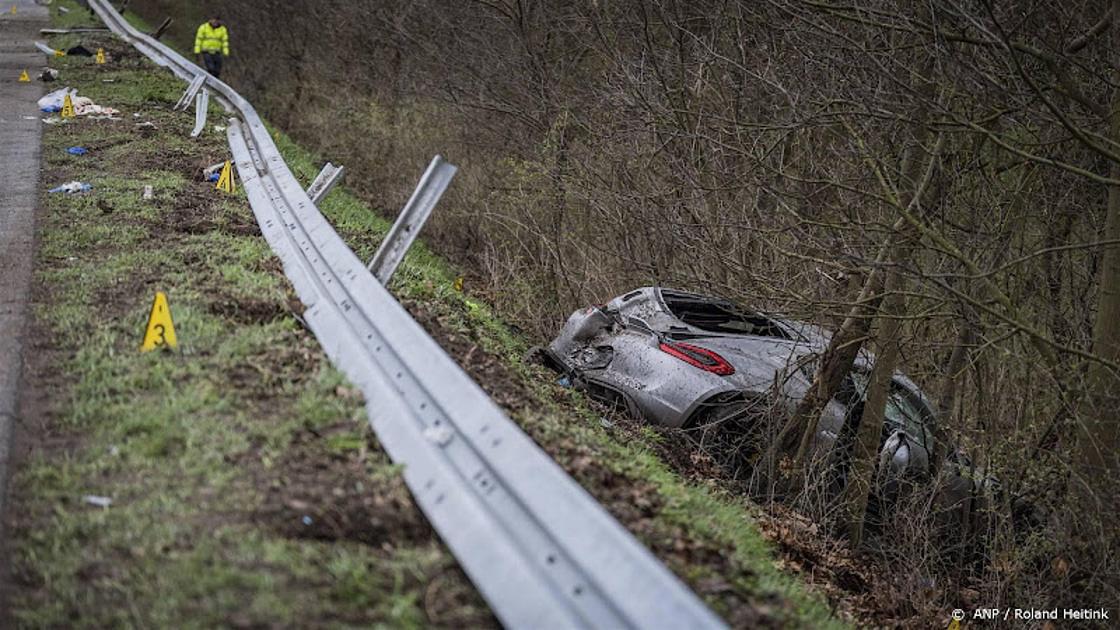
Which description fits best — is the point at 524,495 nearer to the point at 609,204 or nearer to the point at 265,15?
the point at 609,204

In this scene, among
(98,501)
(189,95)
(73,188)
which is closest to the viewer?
(98,501)

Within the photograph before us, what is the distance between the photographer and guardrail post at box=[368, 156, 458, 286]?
578cm

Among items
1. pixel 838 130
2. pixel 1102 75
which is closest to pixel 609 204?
pixel 838 130

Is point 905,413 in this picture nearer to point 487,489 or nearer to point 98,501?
point 487,489

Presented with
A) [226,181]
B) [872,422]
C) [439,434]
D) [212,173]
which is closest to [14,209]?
[226,181]

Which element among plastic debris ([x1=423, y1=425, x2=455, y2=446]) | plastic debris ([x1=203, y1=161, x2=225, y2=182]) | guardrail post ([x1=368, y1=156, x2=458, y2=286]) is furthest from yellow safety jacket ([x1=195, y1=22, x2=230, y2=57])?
plastic debris ([x1=423, y1=425, x2=455, y2=446])

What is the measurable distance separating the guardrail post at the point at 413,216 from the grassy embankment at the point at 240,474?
55 cm

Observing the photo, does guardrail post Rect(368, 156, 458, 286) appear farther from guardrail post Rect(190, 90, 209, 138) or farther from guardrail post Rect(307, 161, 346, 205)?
guardrail post Rect(190, 90, 209, 138)

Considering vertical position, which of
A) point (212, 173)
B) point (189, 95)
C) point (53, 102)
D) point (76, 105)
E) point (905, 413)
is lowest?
point (53, 102)

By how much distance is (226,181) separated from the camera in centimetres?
1062

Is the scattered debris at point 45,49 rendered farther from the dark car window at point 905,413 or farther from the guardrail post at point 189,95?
the dark car window at point 905,413

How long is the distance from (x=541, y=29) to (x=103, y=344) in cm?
1457

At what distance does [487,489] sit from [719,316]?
24.1 feet

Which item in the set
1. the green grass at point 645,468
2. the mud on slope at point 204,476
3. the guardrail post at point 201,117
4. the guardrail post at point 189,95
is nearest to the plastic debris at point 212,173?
the green grass at point 645,468
